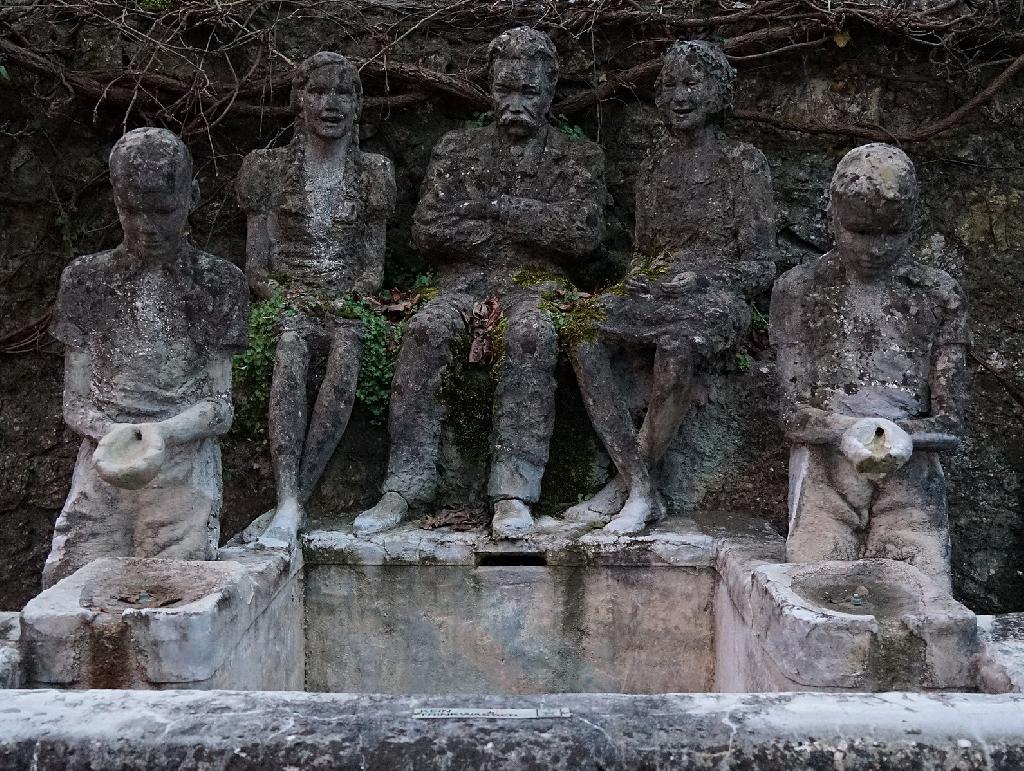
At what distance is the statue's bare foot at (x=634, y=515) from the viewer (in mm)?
4188

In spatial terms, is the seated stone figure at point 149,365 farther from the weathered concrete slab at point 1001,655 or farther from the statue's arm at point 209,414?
the weathered concrete slab at point 1001,655

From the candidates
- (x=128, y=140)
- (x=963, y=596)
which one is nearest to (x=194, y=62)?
(x=128, y=140)

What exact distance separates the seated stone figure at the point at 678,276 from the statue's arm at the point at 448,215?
720 mm

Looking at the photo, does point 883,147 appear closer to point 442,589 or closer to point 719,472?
point 719,472

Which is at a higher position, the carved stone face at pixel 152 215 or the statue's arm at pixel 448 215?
the statue's arm at pixel 448 215

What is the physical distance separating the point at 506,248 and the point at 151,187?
75.3 inches

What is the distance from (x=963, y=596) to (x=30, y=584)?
458cm

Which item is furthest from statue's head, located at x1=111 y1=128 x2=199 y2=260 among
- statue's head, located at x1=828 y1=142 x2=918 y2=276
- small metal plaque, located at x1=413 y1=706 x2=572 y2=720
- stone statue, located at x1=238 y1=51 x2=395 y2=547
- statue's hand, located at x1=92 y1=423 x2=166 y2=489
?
statue's head, located at x1=828 y1=142 x2=918 y2=276

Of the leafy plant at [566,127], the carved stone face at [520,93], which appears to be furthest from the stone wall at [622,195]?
the carved stone face at [520,93]

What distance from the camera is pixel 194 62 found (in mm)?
6039

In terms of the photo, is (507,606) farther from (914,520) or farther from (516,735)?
(516,735)

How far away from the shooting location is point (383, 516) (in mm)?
4320

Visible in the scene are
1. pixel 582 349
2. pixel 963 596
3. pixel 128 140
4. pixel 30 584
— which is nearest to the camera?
pixel 128 140

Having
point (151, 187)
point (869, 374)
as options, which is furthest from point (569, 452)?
point (151, 187)
